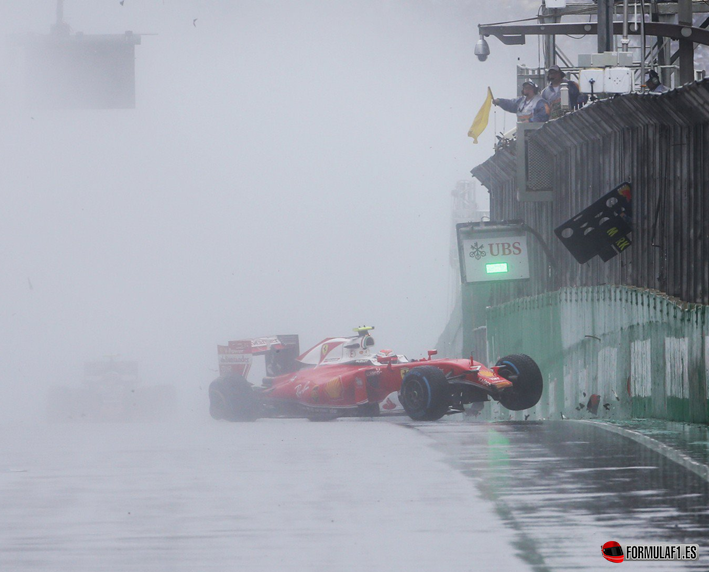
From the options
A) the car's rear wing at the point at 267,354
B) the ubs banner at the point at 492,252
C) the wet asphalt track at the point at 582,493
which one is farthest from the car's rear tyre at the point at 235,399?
the wet asphalt track at the point at 582,493

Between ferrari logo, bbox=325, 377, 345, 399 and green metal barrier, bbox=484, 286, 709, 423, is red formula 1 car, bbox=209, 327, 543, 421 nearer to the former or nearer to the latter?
ferrari logo, bbox=325, 377, 345, 399

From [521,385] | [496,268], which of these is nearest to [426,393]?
[521,385]

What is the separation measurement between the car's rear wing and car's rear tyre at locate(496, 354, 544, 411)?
17.6ft

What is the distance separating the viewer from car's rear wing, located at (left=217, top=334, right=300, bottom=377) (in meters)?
23.7

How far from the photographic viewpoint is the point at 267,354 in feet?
78.6

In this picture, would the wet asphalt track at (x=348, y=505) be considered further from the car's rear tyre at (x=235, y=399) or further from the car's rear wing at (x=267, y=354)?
the car's rear wing at (x=267, y=354)

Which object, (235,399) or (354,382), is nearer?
(354,382)

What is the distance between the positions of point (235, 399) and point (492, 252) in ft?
25.9

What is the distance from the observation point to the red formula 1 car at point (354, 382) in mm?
18484

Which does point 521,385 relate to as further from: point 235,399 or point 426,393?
point 235,399

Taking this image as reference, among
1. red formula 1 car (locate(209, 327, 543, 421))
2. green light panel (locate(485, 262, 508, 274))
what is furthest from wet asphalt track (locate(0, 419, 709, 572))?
green light panel (locate(485, 262, 508, 274))

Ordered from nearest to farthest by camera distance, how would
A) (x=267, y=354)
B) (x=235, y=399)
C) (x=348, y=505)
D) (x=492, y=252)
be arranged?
(x=348, y=505), (x=235, y=399), (x=267, y=354), (x=492, y=252)

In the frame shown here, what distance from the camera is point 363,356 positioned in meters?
21.4

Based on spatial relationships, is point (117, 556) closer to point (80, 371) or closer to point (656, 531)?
point (656, 531)
